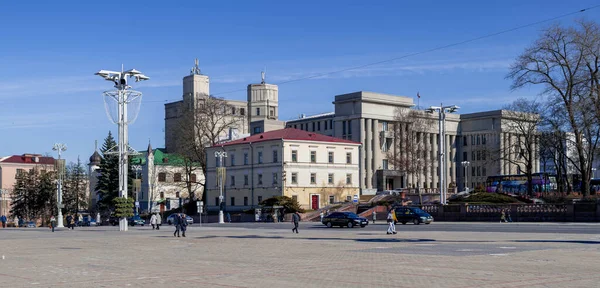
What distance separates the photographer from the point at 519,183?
96.6 m

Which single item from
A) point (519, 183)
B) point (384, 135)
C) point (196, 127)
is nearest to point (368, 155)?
point (384, 135)

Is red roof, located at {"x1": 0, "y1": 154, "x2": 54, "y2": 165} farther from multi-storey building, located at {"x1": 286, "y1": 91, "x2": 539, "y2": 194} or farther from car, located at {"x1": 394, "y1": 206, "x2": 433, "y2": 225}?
car, located at {"x1": 394, "y1": 206, "x2": 433, "y2": 225}

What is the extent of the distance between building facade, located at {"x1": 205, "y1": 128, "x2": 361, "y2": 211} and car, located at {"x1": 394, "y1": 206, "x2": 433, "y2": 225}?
95.6 ft

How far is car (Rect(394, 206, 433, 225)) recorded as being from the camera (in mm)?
61875

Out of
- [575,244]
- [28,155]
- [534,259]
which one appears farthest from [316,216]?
[28,155]

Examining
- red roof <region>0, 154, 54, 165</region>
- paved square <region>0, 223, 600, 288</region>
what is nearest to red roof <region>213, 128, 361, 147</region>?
red roof <region>0, 154, 54, 165</region>

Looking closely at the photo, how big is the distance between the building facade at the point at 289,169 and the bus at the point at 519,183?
60.3 feet

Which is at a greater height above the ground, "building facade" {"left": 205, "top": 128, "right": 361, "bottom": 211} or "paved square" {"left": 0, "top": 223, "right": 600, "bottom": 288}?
"building facade" {"left": 205, "top": 128, "right": 361, "bottom": 211}

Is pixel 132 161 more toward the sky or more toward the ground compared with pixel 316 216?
more toward the sky

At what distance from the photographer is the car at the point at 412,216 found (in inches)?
2436

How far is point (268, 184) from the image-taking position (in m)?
93.0

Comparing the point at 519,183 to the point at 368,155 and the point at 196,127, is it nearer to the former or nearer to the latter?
the point at 368,155

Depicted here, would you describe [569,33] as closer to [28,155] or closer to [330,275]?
[330,275]

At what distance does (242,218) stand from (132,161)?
30640mm
